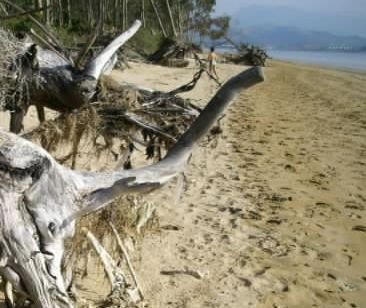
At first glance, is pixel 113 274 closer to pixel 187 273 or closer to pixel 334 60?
pixel 187 273

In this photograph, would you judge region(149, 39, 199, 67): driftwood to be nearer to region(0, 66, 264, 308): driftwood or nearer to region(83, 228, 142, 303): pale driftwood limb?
region(83, 228, 142, 303): pale driftwood limb

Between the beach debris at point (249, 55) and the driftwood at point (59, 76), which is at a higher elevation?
the driftwood at point (59, 76)

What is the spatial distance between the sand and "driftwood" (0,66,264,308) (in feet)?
4.85

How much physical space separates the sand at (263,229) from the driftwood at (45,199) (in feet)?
4.85

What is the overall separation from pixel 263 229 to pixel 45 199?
3744mm

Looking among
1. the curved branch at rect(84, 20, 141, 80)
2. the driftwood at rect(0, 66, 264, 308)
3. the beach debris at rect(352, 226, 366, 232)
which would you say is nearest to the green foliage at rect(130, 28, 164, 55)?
the beach debris at rect(352, 226, 366, 232)

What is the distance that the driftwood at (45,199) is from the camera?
249 cm

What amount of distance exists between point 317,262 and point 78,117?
2.99 metres

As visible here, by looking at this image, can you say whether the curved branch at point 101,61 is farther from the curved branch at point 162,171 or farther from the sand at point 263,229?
the sand at point 263,229

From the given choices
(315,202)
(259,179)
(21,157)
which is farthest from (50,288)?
(259,179)

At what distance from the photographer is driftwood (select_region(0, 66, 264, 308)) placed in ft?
8.16

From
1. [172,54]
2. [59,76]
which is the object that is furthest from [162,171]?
[172,54]

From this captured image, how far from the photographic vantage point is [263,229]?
5.90m

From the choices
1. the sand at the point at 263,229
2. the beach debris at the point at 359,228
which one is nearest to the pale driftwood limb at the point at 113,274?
the sand at the point at 263,229
